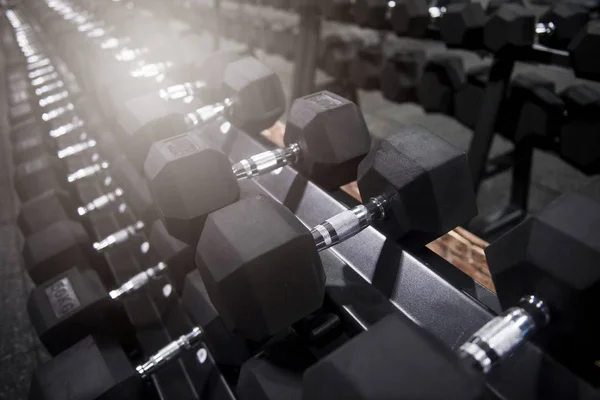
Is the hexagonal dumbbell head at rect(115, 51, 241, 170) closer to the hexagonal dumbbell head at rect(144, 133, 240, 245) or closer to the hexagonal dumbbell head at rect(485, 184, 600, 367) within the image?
the hexagonal dumbbell head at rect(144, 133, 240, 245)

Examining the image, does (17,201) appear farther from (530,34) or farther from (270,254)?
(530,34)

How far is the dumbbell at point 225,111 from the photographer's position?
31.5 inches

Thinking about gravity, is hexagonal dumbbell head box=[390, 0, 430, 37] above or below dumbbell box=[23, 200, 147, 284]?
above

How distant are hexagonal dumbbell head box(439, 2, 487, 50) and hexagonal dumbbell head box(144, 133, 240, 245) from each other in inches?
37.1

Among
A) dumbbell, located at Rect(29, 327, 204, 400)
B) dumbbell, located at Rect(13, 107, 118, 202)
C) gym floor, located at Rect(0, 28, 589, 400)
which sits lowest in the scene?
gym floor, located at Rect(0, 28, 589, 400)

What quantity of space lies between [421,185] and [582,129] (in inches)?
34.5

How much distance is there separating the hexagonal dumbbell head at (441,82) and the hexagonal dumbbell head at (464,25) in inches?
8.9

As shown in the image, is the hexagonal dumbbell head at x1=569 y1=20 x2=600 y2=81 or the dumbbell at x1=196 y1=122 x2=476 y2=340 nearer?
the dumbbell at x1=196 y1=122 x2=476 y2=340

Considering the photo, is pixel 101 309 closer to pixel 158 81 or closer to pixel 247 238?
pixel 247 238

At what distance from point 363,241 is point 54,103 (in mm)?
1510

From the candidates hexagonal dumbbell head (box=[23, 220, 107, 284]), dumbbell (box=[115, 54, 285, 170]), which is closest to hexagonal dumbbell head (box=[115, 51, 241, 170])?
dumbbell (box=[115, 54, 285, 170])

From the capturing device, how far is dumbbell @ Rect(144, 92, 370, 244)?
0.57 meters

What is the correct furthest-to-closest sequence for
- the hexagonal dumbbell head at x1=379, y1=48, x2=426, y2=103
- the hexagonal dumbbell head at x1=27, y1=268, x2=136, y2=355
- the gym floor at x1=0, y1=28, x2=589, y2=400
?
the hexagonal dumbbell head at x1=379, y1=48, x2=426, y2=103 → the gym floor at x1=0, y1=28, x2=589, y2=400 → the hexagonal dumbbell head at x1=27, y1=268, x2=136, y2=355

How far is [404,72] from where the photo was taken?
167 cm
